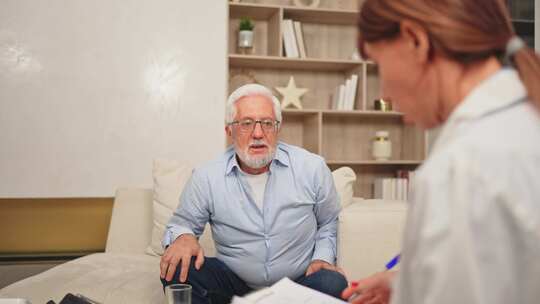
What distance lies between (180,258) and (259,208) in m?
0.35

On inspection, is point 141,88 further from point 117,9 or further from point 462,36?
point 462,36

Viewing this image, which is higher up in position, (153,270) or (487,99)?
(487,99)

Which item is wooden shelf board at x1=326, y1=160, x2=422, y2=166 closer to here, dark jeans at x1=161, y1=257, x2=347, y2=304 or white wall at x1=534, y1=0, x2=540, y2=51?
white wall at x1=534, y1=0, x2=540, y2=51

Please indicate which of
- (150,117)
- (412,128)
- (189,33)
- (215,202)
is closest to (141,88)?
(150,117)

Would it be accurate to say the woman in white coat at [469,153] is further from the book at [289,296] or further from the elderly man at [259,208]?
the elderly man at [259,208]

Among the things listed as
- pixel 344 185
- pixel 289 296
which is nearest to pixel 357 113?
pixel 344 185

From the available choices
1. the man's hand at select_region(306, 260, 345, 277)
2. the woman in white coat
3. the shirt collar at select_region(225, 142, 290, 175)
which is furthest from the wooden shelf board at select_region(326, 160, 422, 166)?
the woman in white coat

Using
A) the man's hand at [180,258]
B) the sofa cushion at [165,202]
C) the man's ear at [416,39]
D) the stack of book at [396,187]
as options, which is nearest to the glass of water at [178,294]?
the man's hand at [180,258]

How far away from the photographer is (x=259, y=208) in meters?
2.03

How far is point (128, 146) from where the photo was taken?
3.07 m

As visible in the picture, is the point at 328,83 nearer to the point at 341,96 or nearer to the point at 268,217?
the point at 341,96

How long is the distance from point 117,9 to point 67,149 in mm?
764

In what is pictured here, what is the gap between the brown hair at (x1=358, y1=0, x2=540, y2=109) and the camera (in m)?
0.71

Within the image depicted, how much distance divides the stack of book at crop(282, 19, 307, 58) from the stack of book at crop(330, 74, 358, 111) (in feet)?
1.08
